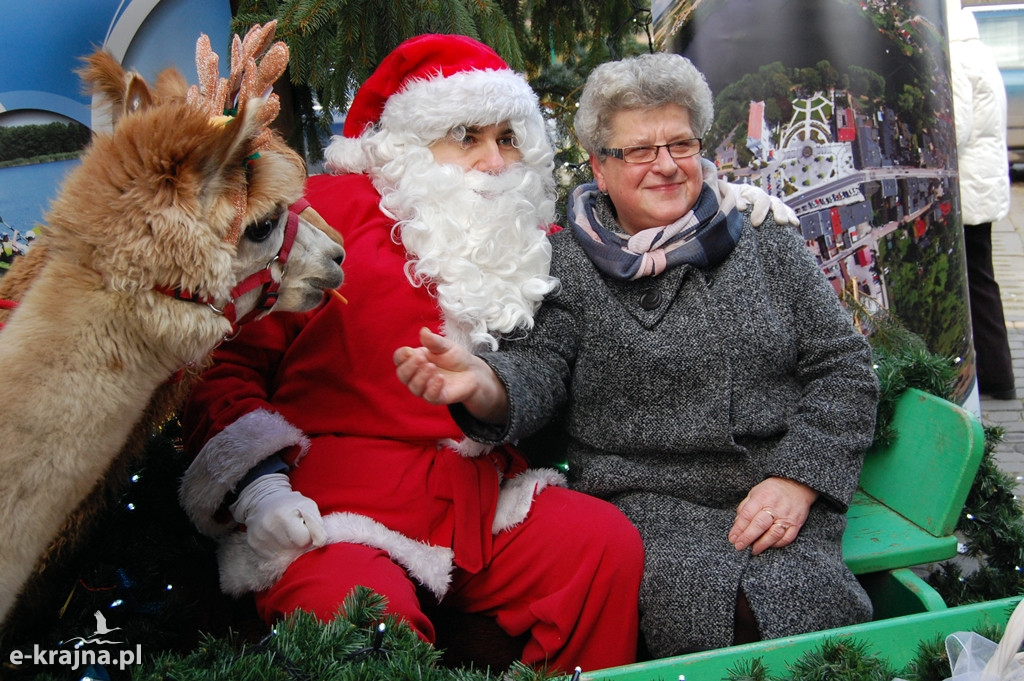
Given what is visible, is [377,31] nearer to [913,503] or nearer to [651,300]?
[651,300]

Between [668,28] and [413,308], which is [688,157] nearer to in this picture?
[413,308]

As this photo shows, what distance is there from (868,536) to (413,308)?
4.89 feet

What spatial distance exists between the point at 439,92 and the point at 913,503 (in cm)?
188

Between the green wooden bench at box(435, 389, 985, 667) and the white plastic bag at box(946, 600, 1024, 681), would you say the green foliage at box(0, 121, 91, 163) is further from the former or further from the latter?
the white plastic bag at box(946, 600, 1024, 681)

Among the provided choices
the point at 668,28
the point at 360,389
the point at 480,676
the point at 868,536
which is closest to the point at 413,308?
the point at 360,389

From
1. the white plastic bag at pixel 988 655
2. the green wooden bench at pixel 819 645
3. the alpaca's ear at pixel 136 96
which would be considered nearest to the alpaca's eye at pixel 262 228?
the alpaca's ear at pixel 136 96

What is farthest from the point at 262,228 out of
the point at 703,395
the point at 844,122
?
the point at 844,122

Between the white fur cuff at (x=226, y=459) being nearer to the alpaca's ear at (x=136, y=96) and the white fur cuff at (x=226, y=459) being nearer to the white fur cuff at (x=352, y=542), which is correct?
the white fur cuff at (x=352, y=542)

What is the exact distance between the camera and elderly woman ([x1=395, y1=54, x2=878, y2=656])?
2.22 metres

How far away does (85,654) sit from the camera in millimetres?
1803

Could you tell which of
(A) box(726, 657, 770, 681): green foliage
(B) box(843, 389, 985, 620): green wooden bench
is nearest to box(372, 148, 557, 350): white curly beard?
(A) box(726, 657, 770, 681): green foliage

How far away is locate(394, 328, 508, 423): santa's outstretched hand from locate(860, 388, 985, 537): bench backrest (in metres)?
1.31

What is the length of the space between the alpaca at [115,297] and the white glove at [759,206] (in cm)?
139

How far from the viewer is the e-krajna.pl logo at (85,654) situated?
1.77 meters
